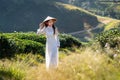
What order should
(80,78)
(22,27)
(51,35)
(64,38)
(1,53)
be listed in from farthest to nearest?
(22,27) < (64,38) < (1,53) < (51,35) < (80,78)

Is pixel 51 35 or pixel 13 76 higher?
pixel 51 35

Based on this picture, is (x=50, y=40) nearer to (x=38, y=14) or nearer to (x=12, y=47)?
(x=12, y=47)

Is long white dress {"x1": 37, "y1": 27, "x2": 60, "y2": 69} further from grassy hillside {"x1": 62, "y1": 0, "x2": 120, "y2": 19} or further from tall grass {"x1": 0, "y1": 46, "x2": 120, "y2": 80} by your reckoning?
grassy hillside {"x1": 62, "y1": 0, "x2": 120, "y2": 19}

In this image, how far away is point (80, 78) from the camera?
299 inches

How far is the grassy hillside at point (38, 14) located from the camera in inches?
5531

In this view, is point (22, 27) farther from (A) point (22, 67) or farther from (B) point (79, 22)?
(A) point (22, 67)

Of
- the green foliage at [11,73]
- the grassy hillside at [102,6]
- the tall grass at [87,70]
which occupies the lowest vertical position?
the green foliage at [11,73]

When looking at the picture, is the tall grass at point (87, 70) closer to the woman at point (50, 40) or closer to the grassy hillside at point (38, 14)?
the woman at point (50, 40)

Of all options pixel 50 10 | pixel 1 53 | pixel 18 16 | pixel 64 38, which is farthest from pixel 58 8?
pixel 1 53

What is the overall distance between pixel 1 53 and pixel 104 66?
829 centimetres

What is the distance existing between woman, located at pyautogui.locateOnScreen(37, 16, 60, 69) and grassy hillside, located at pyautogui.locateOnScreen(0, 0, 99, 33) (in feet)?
414

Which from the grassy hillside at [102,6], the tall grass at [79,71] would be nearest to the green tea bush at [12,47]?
the tall grass at [79,71]

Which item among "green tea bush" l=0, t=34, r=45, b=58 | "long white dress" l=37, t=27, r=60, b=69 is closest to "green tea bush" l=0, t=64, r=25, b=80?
"long white dress" l=37, t=27, r=60, b=69

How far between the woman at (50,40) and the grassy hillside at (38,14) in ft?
414
